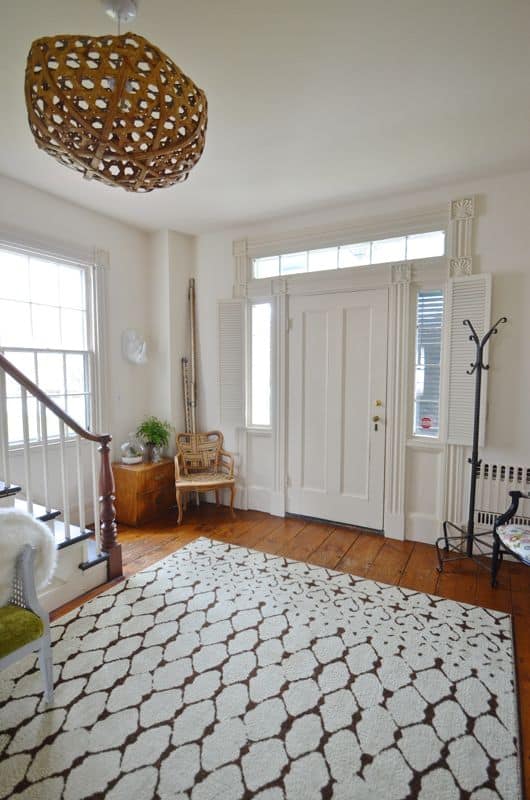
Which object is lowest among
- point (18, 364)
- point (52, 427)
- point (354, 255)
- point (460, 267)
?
point (52, 427)

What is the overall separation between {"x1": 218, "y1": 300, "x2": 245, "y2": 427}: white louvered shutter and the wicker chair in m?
0.30

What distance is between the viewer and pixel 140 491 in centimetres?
356

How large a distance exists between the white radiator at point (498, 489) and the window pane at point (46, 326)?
11.5ft

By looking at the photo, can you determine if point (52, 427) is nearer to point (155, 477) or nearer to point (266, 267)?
point (155, 477)

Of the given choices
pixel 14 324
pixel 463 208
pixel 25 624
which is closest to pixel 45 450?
pixel 25 624

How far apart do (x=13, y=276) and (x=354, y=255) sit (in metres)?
2.70

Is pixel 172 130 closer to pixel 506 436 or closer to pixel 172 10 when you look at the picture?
pixel 172 10

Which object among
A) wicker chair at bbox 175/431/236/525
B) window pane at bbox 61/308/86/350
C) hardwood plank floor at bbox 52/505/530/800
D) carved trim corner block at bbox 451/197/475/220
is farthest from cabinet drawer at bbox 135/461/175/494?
carved trim corner block at bbox 451/197/475/220

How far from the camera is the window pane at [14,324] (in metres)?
2.95

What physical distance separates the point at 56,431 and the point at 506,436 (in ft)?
11.6

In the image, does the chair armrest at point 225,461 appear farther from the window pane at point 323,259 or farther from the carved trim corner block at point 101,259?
the carved trim corner block at point 101,259

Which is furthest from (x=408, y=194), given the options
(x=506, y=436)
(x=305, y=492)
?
(x=305, y=492)

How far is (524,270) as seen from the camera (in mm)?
2781

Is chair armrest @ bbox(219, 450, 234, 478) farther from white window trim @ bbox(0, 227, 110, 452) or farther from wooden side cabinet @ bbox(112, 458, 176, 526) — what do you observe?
white window trim @ bbox(0, 227, 110, 452)
